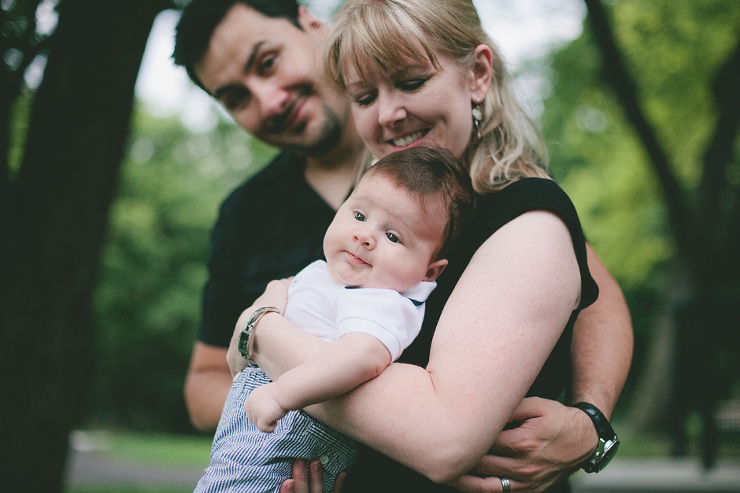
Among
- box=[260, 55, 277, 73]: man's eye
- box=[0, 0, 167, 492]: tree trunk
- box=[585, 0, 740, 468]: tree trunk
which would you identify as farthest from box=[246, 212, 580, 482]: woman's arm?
box=[585, 0, 740, 468]: tree trunk

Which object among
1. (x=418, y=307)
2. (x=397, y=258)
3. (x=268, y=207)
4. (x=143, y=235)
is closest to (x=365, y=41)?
(x=397, y=258)

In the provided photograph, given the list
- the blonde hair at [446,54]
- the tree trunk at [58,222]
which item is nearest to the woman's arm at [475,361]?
the blonde hair at [446,54]

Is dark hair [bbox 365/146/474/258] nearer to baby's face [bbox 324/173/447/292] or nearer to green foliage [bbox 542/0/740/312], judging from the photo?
baby's face [bbox 324/173/447/292]

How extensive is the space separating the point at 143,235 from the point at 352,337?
87.4 feet

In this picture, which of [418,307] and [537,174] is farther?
[537,174]

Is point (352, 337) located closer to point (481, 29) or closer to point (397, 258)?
point (397, 258)

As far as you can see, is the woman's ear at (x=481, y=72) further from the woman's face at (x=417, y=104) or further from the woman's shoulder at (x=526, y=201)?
the woman's shoulder at (x=526, y=201)

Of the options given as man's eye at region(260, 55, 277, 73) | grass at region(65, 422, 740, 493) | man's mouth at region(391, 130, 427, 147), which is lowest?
grass at region(65, 422, 740, 493)

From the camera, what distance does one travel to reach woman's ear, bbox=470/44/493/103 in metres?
1.95

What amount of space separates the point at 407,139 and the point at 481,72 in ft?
0.98

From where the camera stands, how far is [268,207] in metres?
2.68

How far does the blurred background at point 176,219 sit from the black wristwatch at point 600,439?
1025mm

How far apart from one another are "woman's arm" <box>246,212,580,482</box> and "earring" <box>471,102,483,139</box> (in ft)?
1.59

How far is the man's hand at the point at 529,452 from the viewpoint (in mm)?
1597
